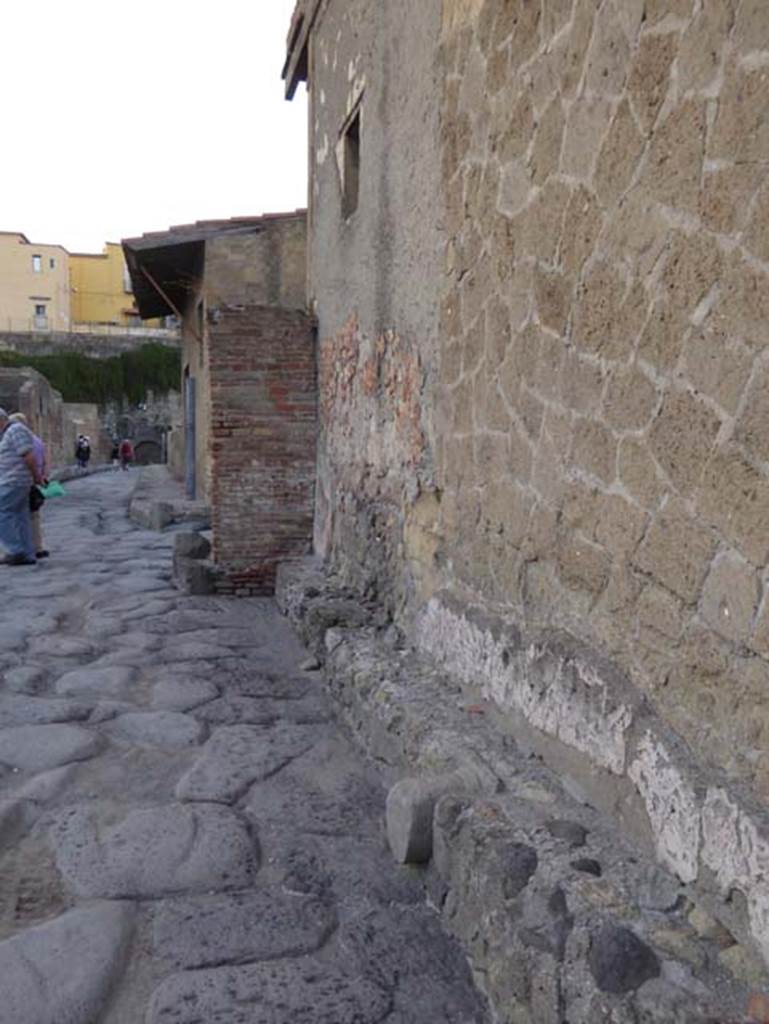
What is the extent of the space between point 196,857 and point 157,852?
0.12m

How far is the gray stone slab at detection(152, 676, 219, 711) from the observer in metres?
3.93

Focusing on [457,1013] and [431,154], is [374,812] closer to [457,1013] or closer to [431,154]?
[457,1013]

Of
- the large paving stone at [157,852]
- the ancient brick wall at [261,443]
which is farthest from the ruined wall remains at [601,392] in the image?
the ancient brick wall at [261,443]

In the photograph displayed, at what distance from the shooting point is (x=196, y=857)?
8.57ft

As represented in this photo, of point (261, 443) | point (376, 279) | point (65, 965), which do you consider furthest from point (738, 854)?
point (261, 443)

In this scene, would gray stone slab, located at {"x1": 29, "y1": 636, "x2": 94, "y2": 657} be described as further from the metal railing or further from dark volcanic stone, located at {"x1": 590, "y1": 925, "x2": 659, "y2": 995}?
the metal railing

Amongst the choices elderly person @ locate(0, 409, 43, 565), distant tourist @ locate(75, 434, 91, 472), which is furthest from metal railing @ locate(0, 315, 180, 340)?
elderly person @ locate(0, 409, 43, 565)

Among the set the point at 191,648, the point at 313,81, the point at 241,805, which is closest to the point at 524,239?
the point at 241,805

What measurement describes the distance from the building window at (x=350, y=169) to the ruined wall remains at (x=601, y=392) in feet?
4.35

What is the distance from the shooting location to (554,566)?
97.0 inches

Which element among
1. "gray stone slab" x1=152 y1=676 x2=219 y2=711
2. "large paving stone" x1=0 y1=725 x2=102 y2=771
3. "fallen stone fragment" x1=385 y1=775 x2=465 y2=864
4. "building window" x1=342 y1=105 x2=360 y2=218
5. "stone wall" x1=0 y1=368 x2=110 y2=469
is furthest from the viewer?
"stone wall" x1=0 y1=368 x2=110 y2=469

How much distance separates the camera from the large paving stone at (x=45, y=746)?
327 cm

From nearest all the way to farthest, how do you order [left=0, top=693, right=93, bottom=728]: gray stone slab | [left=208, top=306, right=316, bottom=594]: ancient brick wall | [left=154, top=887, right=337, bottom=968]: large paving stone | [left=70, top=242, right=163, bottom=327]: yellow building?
[left=154, top=887, right=337, bottom=968]: large paving stone, [left=0, top=693, right=93, bottom=728]: gray stone slab, [left=208, top=306, right=316, bottom=594]: ancient brick wall, [left=70, top=242, right=163, bottom=327]: yellow building

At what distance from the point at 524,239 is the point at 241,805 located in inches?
79.3
